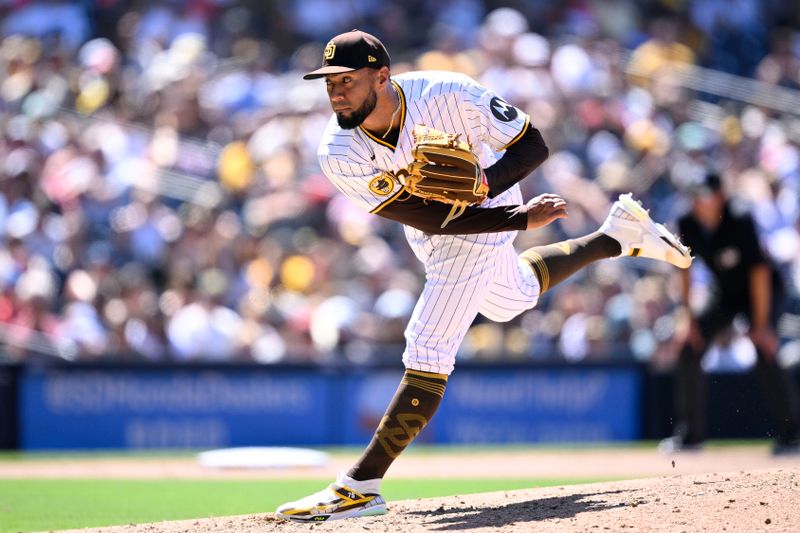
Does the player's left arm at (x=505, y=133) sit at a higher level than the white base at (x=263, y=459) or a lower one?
higher

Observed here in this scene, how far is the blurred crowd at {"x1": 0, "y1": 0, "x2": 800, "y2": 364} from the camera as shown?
11.0 m

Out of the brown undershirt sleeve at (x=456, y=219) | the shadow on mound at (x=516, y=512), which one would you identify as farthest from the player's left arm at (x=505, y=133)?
the shadow on mound at (x=516, y=512)

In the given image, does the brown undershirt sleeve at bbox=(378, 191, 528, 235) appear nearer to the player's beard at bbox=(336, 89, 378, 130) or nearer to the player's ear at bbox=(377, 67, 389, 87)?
the player's beard at bbox=(336, 89, 378, 130)

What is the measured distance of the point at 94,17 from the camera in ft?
50.4

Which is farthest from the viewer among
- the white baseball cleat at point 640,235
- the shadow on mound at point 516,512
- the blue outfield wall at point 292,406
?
the blue outfield wall at point 292,406

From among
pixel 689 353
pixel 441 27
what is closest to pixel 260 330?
pixel 689 353

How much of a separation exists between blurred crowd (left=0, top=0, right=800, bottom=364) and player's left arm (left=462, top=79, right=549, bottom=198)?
4.16 meters

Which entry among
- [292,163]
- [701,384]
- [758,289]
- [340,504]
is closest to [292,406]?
[292,163]

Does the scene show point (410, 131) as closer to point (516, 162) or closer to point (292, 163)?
point (516, 162)

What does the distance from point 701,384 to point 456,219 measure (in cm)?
473

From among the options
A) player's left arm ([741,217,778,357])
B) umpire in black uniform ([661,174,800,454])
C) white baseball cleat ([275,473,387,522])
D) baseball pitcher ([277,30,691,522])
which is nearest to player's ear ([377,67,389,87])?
baseball pitcher ([277,30,691,522])

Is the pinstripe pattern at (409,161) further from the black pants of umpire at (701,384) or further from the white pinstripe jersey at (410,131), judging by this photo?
the black pants of umpire at (701,384)

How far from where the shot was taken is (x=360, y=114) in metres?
5.06

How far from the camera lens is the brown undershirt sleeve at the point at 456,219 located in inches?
200
